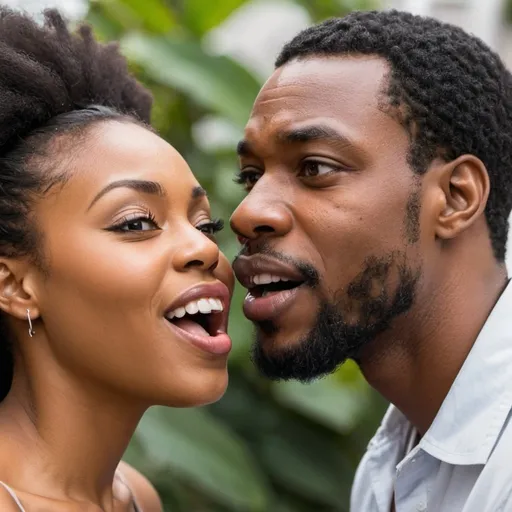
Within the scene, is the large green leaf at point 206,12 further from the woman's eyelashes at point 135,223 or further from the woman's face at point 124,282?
the woman's eyelashes at point 135,223

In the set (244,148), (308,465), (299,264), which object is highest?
(244,148)

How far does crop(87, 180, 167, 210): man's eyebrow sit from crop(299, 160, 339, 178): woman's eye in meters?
0.58

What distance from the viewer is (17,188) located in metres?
2.90

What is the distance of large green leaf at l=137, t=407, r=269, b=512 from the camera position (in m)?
4.79

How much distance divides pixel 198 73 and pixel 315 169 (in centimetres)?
239

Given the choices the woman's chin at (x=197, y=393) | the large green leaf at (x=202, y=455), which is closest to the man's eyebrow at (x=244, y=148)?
the woman's chin at (x=197, y=393)

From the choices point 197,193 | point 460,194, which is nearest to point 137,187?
point 197,193

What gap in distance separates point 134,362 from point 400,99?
1316mm

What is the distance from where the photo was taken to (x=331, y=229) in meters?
3.22

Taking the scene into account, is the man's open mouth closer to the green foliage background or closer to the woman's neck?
the woman's neck

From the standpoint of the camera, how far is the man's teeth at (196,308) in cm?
290

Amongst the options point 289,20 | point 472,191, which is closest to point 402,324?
point 472,191

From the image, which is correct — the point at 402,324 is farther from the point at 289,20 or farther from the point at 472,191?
the point at 289,20

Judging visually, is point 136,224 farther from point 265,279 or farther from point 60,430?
point 60,430
